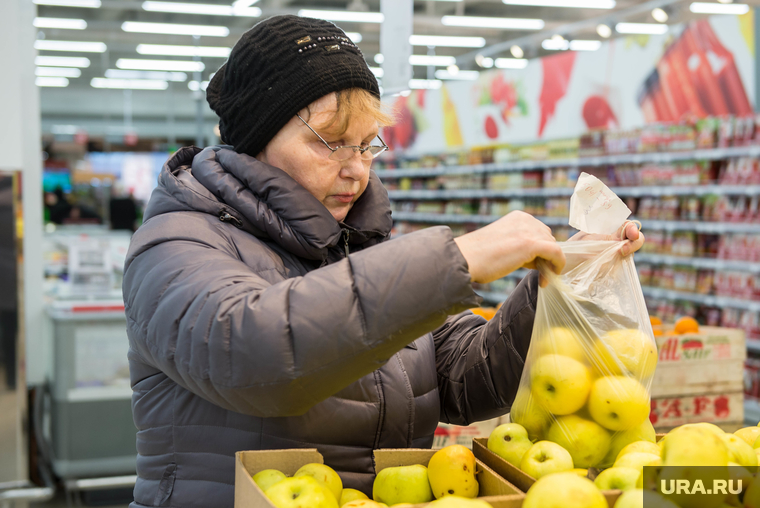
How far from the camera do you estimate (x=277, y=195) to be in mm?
1215

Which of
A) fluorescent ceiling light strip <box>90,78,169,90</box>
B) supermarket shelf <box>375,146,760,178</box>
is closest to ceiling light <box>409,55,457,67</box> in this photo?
supermarket shelf <box>375,146,760,178</box>

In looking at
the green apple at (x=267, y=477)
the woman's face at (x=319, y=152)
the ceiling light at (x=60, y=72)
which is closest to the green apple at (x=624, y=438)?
the green apple at (x=267, y=477)

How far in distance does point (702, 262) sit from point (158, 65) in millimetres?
12758

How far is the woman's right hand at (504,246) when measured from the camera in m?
0.95

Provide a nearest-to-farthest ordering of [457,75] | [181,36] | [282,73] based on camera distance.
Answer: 1. [282,73]
2. [181,36]
3. [457,75]

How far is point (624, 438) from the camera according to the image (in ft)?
3.64

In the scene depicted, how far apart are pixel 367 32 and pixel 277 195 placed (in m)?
13.1

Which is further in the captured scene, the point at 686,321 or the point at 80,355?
the point at 80,355

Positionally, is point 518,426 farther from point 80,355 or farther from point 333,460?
point 80,355

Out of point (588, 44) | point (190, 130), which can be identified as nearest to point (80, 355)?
point (588, 44)

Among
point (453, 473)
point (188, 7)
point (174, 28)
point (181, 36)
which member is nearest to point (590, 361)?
point (453, 473)

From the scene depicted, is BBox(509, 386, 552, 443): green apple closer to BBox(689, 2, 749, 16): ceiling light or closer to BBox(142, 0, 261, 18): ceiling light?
BBox(142, 0, 261, 18): ceiling light

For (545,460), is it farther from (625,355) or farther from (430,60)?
(430,60)

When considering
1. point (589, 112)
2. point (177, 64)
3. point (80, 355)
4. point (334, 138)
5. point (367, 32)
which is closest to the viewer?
point (334, 138)
